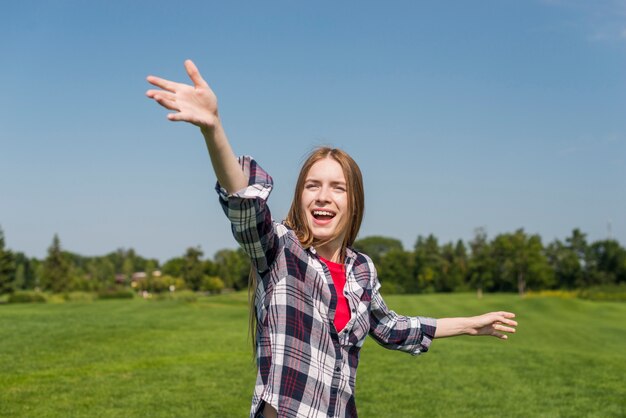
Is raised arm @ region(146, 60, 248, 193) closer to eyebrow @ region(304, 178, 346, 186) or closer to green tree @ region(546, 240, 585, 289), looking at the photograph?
eyebrow @ region(304, 178, 346, 186)

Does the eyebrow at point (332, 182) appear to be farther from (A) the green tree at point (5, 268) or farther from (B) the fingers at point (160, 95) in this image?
(A) the green tree at point (5, 268)

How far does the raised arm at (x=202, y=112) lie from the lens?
191 centimetres

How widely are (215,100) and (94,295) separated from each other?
44.0 metres

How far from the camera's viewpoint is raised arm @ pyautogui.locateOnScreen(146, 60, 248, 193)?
1914 mm

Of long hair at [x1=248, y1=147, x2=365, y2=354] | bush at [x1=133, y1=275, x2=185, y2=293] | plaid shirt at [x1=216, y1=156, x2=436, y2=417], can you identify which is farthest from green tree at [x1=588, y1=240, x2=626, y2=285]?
plaid shirt at [x1=216, y1=156, x2=436, y2=417]

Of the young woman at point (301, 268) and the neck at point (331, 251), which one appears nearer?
the young woman at point (301, 268)

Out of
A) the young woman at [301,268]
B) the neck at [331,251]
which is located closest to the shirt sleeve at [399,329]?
the young woman at [301,268]

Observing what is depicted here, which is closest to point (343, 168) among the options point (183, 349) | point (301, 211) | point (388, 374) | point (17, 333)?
point (301, 211)

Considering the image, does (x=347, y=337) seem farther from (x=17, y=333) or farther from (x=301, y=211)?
(x=17, y=333)

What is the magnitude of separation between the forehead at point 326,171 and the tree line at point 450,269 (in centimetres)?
5229

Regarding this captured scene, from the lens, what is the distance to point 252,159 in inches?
88.7

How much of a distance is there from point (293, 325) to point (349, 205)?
57 cm

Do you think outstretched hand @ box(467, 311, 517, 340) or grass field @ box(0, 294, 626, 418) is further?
grass field @ box(0, 294, 626, 418)

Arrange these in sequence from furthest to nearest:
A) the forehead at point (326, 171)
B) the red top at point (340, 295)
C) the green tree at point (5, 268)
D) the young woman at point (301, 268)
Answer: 1. the green tree at point (5, 268)
2. the forehead at point (326, 171)
3. the red top at point (340, 295)
4. the young woman at point (301, 268)
